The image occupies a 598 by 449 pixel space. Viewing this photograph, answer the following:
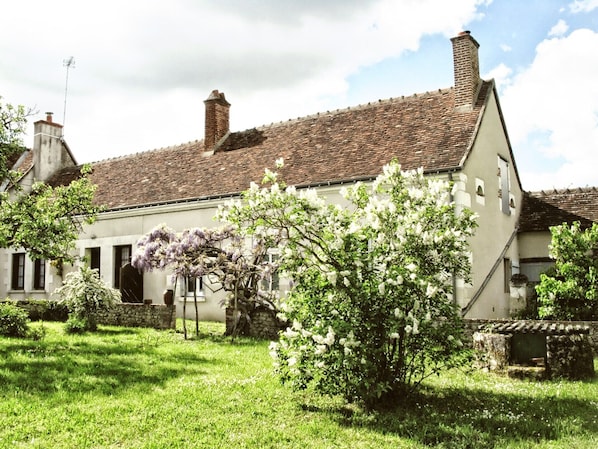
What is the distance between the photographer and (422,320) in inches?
290

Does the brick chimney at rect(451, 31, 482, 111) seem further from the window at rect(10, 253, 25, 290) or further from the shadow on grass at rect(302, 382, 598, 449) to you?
the window at rect(10, 253, 25, 290)

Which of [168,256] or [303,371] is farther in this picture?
[168,256]

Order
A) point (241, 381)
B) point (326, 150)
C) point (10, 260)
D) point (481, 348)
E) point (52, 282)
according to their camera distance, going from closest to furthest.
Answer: point (241, 381), point (481, 348), point (326, 150), point (52, 282), point (10, 260)

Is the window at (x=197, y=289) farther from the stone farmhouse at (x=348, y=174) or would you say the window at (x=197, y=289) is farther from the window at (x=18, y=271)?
the window at (x=18, y=271)

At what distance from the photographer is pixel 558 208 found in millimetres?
18391

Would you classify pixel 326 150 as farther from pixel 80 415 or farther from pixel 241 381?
pixel 80 415

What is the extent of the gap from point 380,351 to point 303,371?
100 centimetres

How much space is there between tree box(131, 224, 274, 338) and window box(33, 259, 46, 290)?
10.2 meters

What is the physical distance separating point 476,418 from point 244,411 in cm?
281

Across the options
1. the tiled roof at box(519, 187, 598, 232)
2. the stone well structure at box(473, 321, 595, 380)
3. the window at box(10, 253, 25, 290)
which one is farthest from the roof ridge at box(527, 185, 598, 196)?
the window at box(10, 253, 25, 290)

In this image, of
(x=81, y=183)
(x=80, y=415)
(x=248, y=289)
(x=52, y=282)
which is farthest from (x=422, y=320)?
(x=52, y=282)

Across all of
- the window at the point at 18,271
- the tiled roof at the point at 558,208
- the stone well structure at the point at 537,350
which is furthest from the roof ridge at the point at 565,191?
the window at the point at 18,271

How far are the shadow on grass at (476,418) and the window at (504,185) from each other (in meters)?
10.6

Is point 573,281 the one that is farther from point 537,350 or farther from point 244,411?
point 244,411
